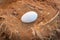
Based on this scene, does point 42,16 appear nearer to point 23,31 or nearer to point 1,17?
point 23,31

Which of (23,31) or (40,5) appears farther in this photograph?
(40,5)

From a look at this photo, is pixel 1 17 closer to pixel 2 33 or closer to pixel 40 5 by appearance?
pixel 2 33

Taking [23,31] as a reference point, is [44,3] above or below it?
above

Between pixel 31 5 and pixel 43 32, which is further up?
pixel 31 5

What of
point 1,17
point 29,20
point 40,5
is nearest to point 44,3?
point 40,5

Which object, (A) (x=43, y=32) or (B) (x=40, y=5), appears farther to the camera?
(B) (x=40, y=5)

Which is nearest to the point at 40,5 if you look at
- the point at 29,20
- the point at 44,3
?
the point at 44,3
